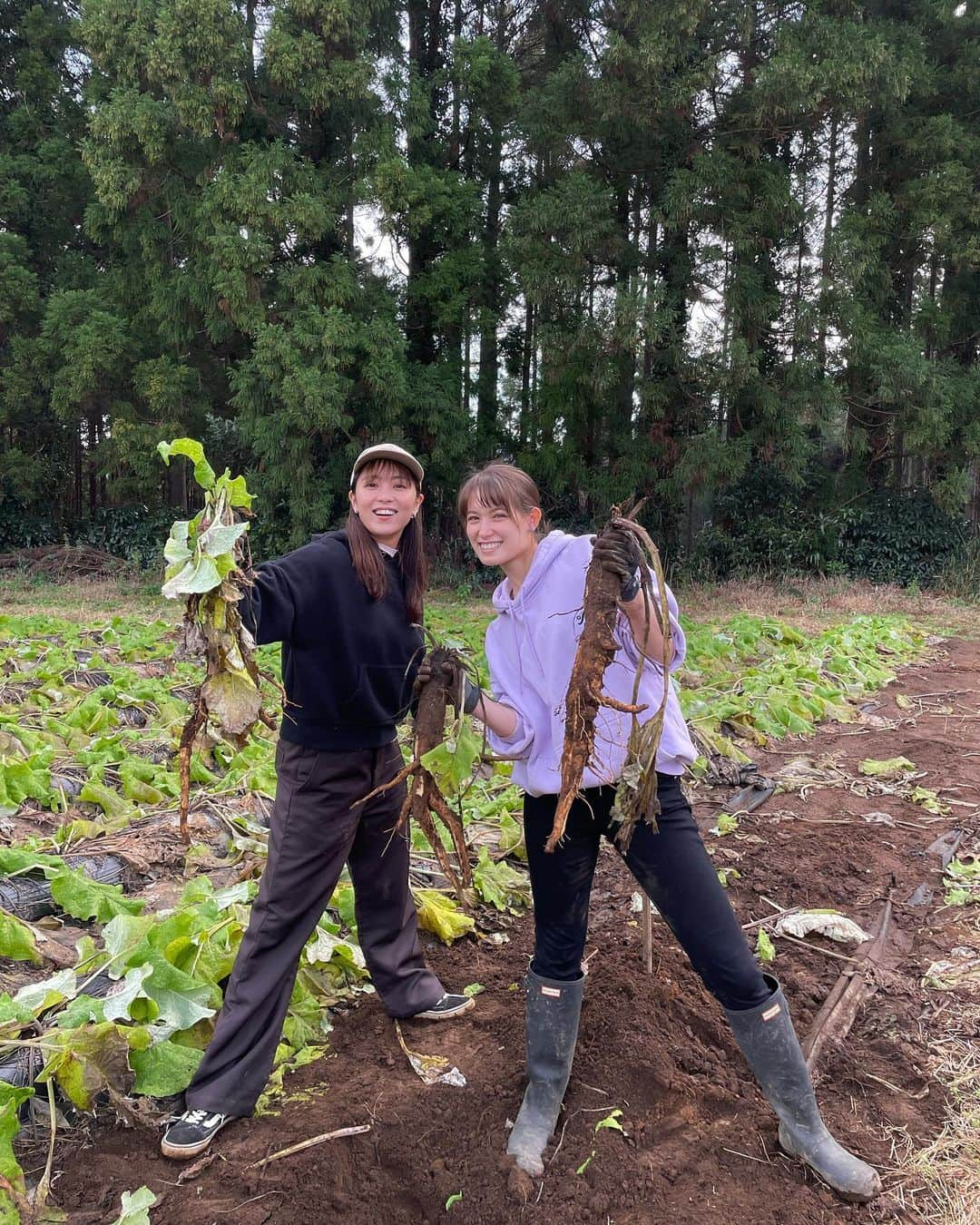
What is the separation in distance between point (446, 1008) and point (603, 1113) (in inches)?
26.1

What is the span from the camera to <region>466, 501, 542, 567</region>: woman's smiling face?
2.25m

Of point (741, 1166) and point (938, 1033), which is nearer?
point (741, 1166)

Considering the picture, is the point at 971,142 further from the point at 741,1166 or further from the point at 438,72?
the point at 741,1166

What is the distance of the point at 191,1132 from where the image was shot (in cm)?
232

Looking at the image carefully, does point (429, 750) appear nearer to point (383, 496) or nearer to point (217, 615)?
point (217, 615)

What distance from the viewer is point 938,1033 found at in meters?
2.85

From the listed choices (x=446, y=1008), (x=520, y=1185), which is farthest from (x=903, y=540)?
(x=520, y=1185)

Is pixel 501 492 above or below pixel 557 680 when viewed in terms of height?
above

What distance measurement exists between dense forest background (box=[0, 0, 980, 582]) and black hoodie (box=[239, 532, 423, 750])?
11.1m

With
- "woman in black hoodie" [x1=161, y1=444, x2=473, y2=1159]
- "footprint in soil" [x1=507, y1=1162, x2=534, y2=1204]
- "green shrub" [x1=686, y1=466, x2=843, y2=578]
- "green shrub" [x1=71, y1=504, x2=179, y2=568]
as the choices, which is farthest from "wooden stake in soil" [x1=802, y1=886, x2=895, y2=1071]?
"green shrub" [x1=71, y1=504, x2=179, y2=568]

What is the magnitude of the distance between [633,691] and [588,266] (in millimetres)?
13330

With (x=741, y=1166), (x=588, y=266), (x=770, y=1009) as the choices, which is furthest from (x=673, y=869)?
(x=588, y=266)

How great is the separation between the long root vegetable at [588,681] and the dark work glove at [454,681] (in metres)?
0.22

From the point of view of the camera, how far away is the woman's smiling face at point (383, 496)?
2.53 m
